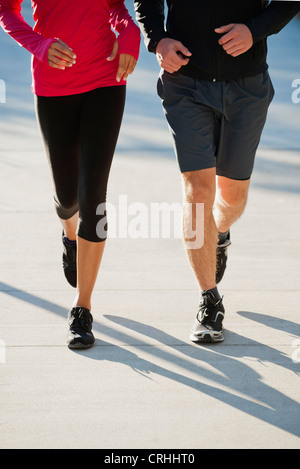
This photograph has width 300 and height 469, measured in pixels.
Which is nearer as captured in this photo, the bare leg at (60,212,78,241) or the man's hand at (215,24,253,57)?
the man's hand at (215,24,253,57)

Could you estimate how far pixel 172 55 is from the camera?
11.0ft

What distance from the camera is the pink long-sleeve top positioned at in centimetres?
331

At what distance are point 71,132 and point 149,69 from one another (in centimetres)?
795

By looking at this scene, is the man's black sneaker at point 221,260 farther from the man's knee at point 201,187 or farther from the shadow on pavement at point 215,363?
the man's knee at point 201,187

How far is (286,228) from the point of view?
494cm

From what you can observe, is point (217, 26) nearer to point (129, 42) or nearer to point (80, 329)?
point (129, 42)

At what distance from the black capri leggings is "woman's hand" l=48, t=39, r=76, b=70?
0.24 metres

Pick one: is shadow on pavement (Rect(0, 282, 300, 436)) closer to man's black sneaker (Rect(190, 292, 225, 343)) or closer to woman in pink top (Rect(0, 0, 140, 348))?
man's black sneaker (Rect(190, 292, 225, 343))

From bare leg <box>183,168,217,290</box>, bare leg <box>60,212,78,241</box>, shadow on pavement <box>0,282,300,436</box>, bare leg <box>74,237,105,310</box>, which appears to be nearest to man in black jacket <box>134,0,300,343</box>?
bare leg <box>183,168,217,290</box>

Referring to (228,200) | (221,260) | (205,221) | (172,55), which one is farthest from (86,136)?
(221,260)

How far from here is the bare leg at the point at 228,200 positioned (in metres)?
3.79

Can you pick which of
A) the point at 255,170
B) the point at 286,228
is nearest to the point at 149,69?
the point at 255,170

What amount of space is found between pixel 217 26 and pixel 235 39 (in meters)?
0.14
